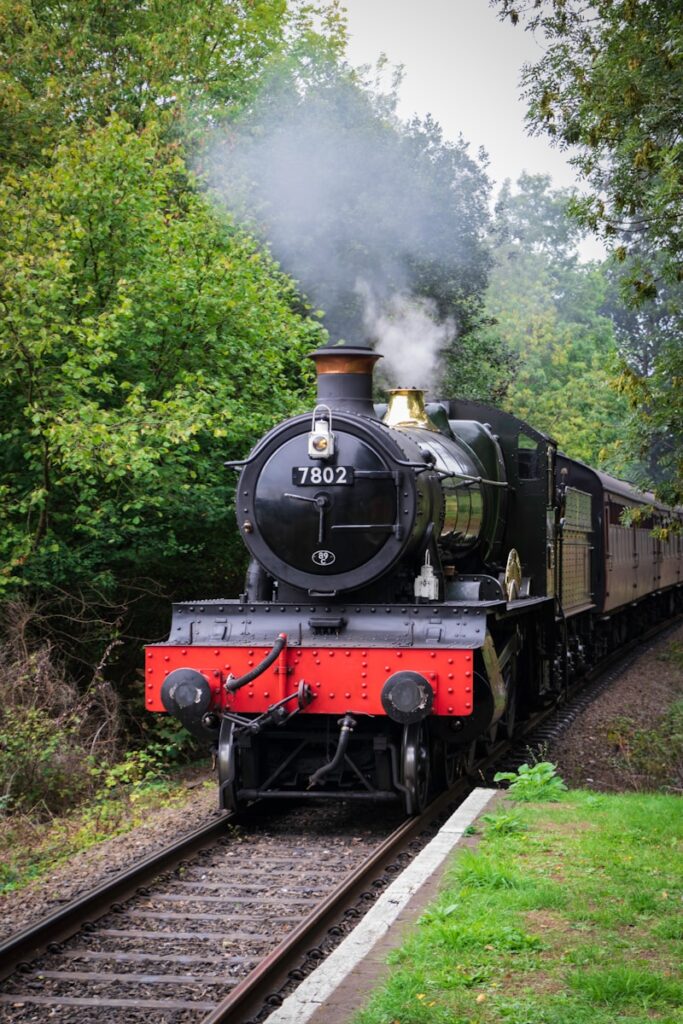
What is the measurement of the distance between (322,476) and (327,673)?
137 cm

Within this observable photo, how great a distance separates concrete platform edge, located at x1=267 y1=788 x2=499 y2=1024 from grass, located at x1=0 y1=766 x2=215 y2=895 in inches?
101

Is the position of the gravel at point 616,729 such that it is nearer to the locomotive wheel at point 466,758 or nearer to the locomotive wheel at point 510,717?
the locomotive wheel at point 510,717

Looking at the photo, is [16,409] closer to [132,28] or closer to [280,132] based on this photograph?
[280,132]

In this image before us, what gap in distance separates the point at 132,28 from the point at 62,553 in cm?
1292

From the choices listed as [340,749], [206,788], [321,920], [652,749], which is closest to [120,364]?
[206,788]

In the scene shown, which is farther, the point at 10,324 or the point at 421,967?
the point at 10,324

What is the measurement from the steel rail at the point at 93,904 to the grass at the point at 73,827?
0.88 m

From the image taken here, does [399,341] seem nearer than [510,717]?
No

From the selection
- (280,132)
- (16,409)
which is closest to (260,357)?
(16,409)

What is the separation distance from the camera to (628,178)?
12.4m

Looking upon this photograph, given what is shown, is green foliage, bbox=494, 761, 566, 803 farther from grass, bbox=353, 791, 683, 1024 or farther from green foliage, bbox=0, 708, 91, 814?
green foliage, bbox=0, 708, 91, 814

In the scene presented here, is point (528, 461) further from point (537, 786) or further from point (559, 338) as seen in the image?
point (559, 338)

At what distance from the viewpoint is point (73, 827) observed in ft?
29.5

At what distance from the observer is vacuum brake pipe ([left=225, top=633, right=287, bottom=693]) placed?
25.6ft
